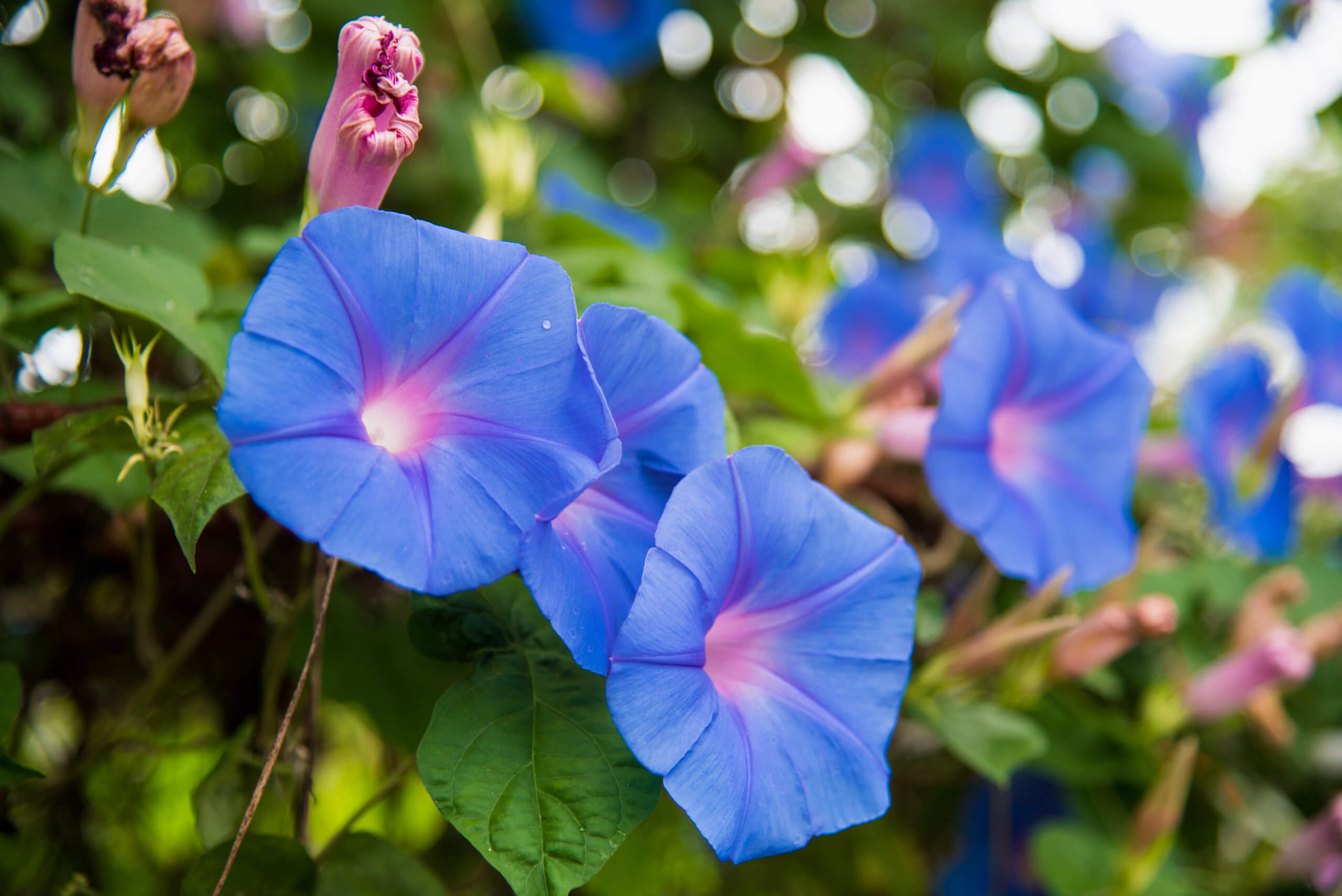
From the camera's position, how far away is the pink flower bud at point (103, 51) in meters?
0.79

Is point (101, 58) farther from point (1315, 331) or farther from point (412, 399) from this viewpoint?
point (1315, 331)

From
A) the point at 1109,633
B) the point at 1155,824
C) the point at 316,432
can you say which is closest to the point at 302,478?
the point at 316,432

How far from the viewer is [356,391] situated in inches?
27.0

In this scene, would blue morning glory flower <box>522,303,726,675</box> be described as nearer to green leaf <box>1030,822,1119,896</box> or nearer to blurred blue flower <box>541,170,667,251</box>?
blurred blue flower <box>541,170,667,251</box>

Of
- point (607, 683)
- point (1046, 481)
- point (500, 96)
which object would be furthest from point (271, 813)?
point (500, 96)

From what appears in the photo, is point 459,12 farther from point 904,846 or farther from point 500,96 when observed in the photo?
Result: point 904,846

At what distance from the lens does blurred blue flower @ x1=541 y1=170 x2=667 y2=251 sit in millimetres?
1437

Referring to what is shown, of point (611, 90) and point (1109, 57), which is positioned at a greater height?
point (1109, 57)

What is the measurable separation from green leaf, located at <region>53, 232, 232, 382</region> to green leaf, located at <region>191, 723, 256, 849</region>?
37 centimetres

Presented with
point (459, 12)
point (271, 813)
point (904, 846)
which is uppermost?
point (459, 12)

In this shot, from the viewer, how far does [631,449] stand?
796mm

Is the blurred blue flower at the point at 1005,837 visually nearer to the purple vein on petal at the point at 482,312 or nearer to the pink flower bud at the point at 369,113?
the purple vein on petal at the point at 482,312

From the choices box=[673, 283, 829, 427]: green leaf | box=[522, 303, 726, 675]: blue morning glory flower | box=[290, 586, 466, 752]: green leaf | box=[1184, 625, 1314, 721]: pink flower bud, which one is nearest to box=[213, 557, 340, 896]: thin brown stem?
box=[522, 303, 726, 675]: blue morning glory flower

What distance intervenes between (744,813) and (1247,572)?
122 cm
